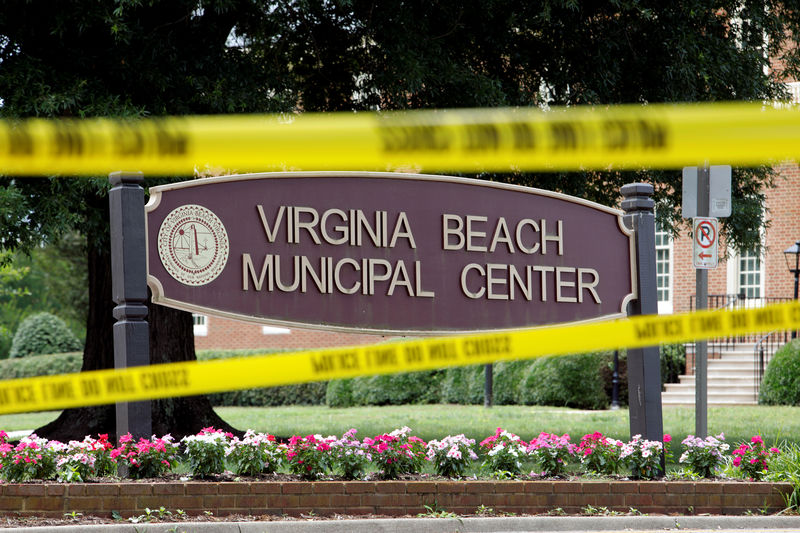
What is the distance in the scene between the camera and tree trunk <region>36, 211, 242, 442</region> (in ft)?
39.4

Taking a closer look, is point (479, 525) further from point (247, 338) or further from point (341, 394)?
point (247, 338)

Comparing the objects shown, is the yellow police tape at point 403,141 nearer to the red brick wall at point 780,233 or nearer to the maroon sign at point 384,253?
the maroon sign at point 384,253

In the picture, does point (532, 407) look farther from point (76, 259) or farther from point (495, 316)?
point (76, 259)

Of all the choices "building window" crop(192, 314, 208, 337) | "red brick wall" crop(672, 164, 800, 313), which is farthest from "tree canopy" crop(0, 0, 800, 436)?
"building window" crop(192, 314, 208, 337)

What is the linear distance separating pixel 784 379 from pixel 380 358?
16.6 meters

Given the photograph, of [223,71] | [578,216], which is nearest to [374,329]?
[578,216]

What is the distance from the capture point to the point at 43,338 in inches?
1294

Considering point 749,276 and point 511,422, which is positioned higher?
point 749,276

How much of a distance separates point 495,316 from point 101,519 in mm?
4138

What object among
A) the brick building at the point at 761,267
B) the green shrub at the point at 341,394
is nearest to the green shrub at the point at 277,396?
the green shrub at the point at 341,394

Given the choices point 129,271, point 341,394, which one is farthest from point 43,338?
point 129,271

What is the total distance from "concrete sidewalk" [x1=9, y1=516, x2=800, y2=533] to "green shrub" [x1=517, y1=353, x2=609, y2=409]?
12.9 metres

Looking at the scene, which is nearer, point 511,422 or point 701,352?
point 701,352

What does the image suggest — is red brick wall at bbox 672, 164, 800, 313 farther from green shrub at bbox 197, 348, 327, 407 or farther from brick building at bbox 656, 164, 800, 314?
green shrub at bbox 197, 348, 327, 407
